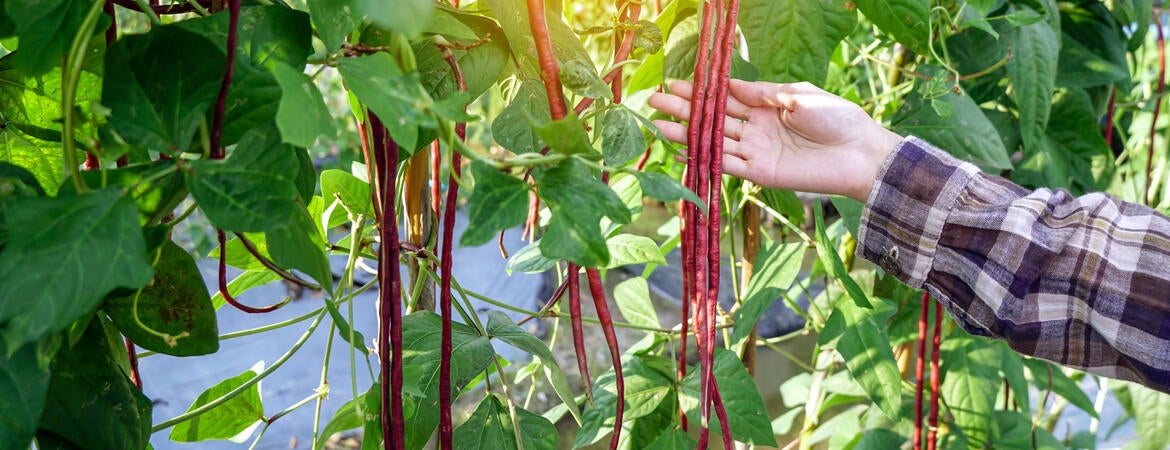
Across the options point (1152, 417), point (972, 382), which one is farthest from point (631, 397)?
point (1152, 417)

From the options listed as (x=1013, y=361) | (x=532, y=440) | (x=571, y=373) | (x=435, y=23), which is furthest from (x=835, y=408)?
(x=435, y=23)

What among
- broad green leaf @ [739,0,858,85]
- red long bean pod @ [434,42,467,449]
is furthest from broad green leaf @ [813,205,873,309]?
→ red long bean pod @ [434,42,467,449]

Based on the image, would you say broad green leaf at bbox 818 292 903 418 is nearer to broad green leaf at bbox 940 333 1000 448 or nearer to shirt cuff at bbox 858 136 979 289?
shirt cuff at bbox 858 136 979 289

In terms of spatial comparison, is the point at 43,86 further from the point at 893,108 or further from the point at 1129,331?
the point at 893,108

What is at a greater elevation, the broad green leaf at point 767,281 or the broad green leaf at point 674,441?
the broad green leaf at point 767,281

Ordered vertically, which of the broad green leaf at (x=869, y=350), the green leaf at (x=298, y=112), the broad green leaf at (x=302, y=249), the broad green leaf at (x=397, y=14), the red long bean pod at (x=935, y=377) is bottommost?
the red long bean pod at (x=935, y=377)

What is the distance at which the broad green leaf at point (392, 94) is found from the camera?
0.99 feet

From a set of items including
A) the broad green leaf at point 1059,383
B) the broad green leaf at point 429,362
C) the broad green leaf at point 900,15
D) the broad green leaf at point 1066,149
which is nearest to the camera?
the broad green leaf at point 429,362

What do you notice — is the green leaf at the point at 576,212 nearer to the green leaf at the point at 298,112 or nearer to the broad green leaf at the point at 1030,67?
the green leaf at the point at 298,112

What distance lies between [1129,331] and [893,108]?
1.35 feet

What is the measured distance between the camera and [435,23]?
0.38m

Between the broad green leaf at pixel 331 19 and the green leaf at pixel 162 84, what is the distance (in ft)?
0.12

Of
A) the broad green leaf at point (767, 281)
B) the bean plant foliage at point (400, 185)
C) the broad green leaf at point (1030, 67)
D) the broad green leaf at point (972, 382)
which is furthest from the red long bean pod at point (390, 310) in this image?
the broad green leaf at point (972, 382)

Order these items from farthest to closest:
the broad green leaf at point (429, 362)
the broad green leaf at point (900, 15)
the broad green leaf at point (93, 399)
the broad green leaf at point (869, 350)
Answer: the broad green leaf at point (869, 350), the broad green leaf at point (900, 15), the broad green leaf at point (429, 362), the broad green leaf at point (93, 399)
